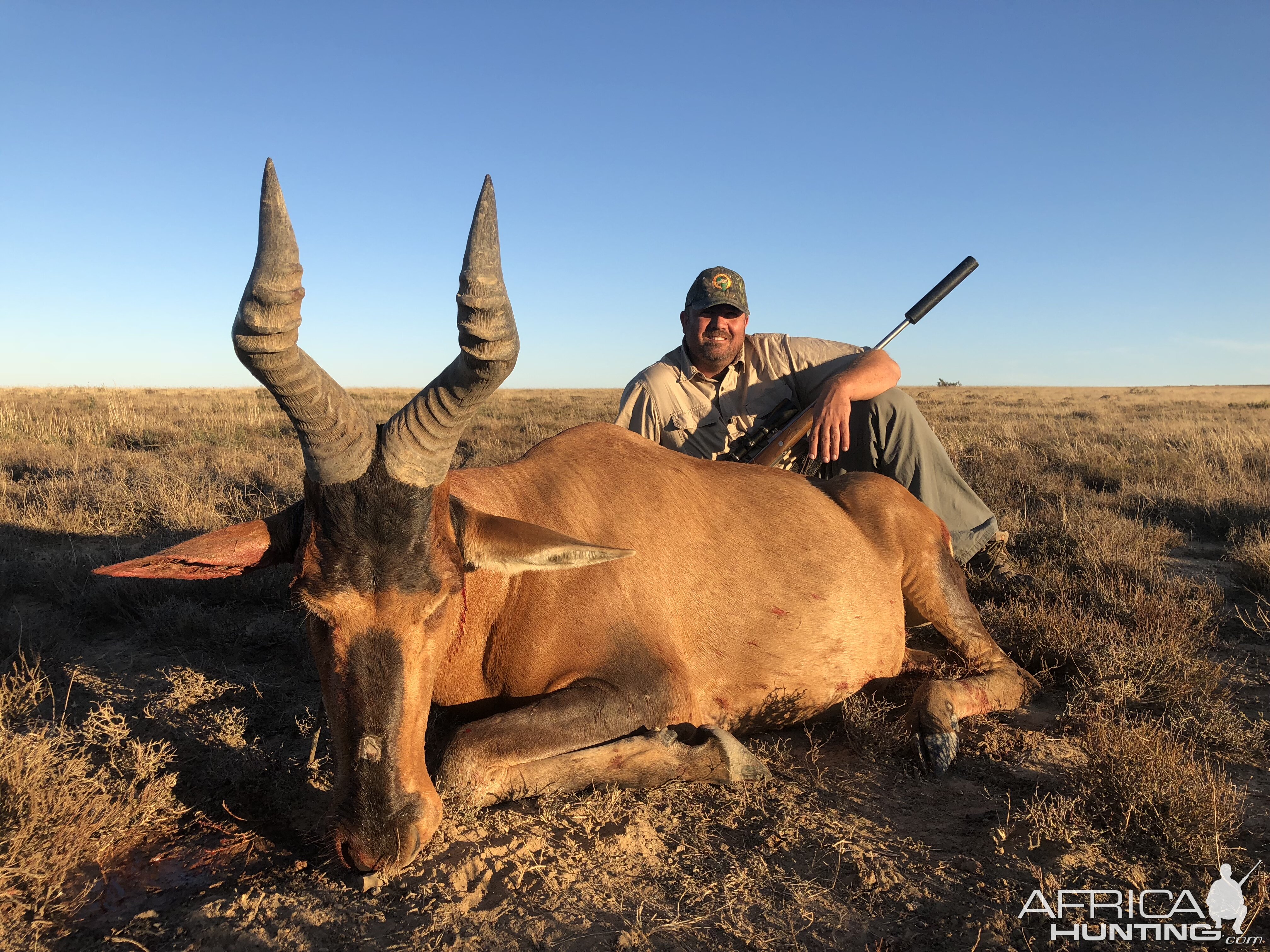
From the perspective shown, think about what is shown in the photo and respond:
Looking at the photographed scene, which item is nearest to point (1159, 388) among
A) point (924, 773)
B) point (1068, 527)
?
point (1068, 527)

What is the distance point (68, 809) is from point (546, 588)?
7.00ft

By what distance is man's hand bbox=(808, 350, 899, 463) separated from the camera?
20.4 ft

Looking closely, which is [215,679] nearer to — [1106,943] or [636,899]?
[636,899]

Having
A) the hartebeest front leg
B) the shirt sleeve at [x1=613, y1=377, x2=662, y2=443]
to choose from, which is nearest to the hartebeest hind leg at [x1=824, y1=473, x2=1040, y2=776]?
the hartebeest front leg

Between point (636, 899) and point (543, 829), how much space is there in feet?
1.92

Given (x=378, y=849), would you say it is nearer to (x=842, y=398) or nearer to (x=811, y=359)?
(x=842, y=398)

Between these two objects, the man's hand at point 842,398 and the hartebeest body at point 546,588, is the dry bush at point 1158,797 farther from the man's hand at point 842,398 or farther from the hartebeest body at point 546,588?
the man's hand at point 842,398

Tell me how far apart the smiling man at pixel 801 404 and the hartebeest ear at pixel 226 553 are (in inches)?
157

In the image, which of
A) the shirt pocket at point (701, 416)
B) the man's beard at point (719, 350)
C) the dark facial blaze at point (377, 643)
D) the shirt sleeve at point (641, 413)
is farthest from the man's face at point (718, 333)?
the dark facial blaze at point (377, 643)

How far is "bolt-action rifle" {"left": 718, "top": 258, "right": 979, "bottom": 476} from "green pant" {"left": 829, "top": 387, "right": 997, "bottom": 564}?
43 centimetres

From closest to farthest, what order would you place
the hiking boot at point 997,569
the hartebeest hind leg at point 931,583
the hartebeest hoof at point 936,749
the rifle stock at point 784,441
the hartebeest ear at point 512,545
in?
Answer: 1. the hartebeest ear at point 512,545
2. the hartebeest hoof at point 936,749
3. the hartebeest hind leg at point 931,583
4. the rifle stock at point 784,441
5. the hiking boot at point 997,569

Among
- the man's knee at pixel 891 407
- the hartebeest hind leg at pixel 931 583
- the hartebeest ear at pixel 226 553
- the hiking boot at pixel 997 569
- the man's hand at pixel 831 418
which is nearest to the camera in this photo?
the hartebeest ear at pixel 226 553

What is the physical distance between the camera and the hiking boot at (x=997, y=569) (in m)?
6.88

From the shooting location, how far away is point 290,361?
2947mm
